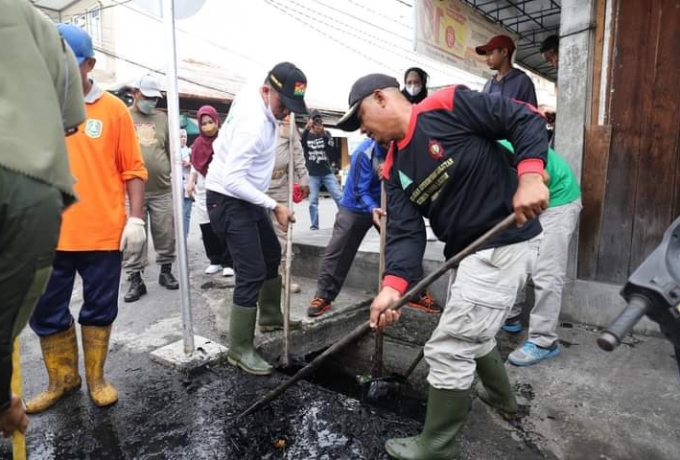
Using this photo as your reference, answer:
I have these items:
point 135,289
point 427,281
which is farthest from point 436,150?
point 135,289

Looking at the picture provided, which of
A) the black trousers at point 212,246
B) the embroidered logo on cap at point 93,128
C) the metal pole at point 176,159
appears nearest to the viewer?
the embroidered logo on cap at point 93,128

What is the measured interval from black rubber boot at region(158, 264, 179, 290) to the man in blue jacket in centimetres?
172

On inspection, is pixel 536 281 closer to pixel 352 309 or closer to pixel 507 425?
pixel 507 425

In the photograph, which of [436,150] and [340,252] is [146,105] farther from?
[436,150]

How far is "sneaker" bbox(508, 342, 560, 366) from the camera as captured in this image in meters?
3.36

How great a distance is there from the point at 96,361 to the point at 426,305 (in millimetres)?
2920

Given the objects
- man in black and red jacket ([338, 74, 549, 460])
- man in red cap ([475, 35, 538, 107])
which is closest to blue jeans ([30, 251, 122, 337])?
man in black and red jacket ([338, 74, 549, 460])

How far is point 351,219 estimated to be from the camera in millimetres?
4637

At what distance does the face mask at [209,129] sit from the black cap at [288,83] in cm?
273

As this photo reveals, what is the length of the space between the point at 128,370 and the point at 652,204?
419 cm

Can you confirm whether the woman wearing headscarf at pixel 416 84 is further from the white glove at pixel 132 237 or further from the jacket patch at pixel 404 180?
the white glove at pixel 132 237

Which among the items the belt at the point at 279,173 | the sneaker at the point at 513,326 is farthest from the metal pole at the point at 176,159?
the sneaker at the point at 513,326

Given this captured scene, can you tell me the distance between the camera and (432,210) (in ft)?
8.01

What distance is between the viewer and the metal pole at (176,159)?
315 centimetres
